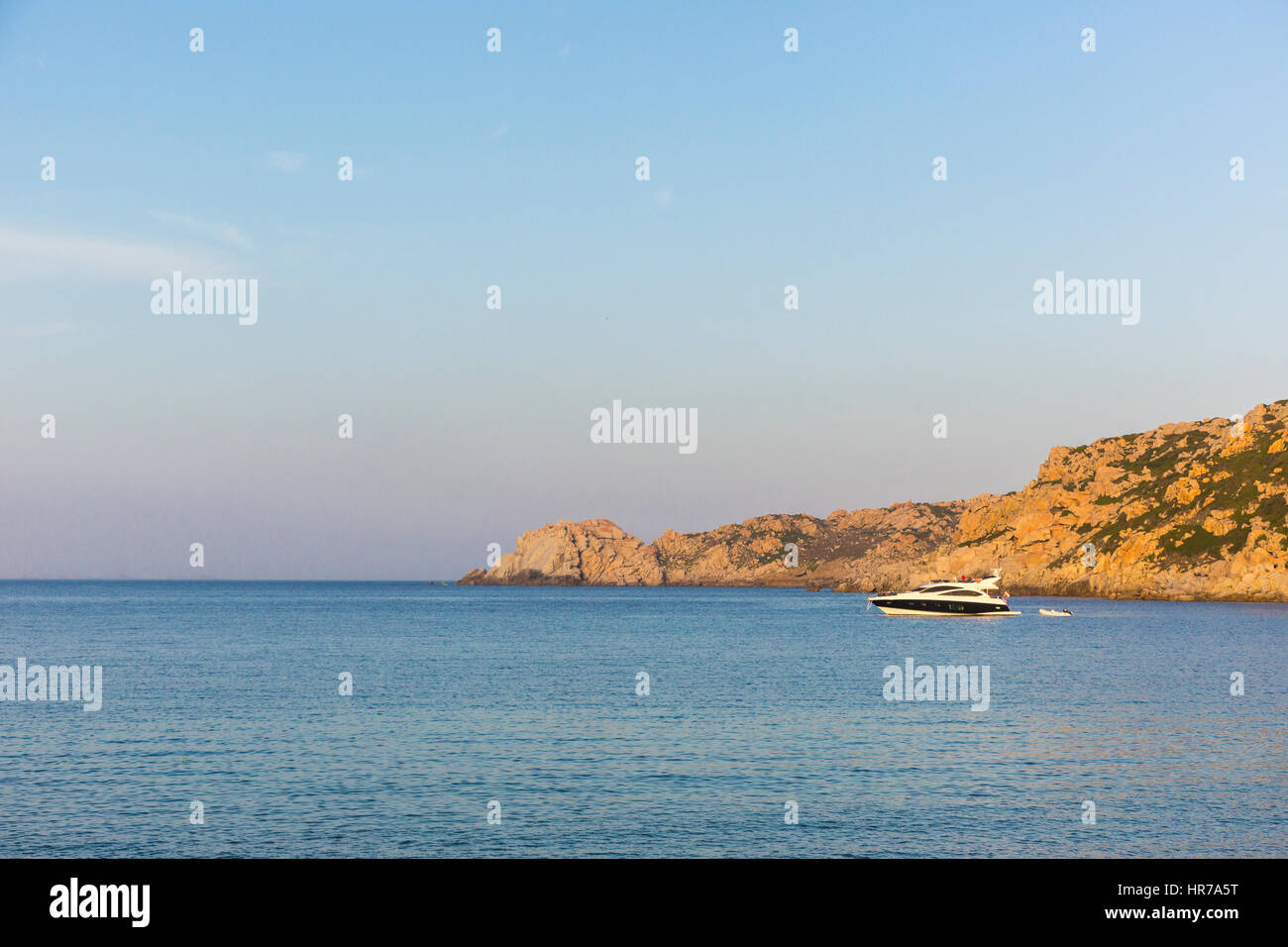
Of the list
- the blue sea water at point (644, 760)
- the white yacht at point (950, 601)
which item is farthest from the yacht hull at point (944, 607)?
the blue sea water at point (644, 760)

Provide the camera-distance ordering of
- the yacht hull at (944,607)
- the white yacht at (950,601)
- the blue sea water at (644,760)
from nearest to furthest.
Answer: the blue sea water at (644,760) < the yacht hull at (944,607) < the white yacht at (950,601)

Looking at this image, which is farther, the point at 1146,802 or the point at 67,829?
the point at 1146,802

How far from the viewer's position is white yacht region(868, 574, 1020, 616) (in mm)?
144625

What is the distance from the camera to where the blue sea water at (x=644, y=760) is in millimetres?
24766

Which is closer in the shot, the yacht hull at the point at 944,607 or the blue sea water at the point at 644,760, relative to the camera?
the blue sea water at the point at 644,760

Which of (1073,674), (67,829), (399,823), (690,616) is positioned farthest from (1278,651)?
(690,616)

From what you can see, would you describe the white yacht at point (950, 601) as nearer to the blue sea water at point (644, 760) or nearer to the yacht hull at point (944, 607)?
the yacht hull at point (944, 607)

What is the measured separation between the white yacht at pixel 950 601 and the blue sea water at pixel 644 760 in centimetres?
6577

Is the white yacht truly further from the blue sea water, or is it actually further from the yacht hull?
the blue sea water

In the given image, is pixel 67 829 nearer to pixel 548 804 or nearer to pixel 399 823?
pixel 399 823

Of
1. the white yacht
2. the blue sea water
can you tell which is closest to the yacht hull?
the white yacht
